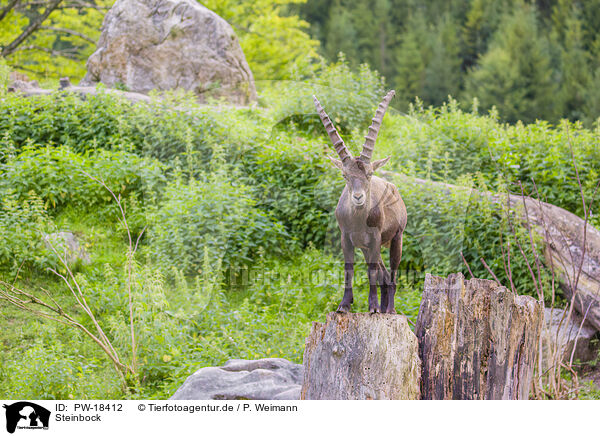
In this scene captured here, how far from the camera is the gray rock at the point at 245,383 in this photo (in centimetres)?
571

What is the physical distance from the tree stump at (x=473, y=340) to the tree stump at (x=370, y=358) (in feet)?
0.69

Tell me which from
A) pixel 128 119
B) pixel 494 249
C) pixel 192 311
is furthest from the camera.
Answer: pixel 128 119

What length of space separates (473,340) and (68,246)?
571 centimetres

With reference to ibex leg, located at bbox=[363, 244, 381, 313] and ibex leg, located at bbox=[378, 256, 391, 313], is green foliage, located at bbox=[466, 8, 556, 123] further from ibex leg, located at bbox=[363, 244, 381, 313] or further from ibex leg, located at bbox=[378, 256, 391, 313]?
ibex leg, located at bbox=[363, 244, 381, 313]

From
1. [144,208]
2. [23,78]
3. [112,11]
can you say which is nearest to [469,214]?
[144,208]

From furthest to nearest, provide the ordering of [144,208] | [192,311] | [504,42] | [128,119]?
[504,42]
[128,119]
[144,208]
[192,311]

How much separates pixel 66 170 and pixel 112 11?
18.4 ft

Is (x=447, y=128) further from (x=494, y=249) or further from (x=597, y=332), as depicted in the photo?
(x=597, y=332)

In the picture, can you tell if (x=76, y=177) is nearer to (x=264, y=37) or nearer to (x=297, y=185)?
(x=297, y=185)

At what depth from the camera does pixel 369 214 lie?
13.5 feet

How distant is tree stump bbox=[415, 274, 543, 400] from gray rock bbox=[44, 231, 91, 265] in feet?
16.4

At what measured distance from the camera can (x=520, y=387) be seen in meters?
4.64

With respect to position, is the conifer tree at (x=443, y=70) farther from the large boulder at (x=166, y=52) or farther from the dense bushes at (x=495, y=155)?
the dense bushes at (x=495, y=155)
